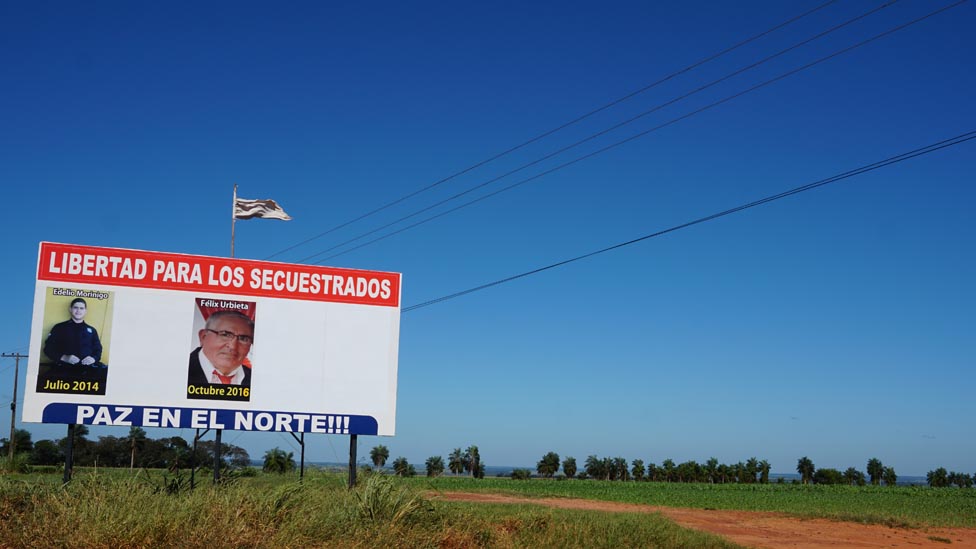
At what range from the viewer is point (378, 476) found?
17406 mm

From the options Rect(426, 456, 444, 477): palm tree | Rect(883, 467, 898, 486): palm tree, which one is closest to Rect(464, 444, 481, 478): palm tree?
Rect(426, 456, 444, 477): palm tree

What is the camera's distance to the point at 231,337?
19.1 m

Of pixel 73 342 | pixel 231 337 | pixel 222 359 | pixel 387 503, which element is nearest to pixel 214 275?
pixel 231 337

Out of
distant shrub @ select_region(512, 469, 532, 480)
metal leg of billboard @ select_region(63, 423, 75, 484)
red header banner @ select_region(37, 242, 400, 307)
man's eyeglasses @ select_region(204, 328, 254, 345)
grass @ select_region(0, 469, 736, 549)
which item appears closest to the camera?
grass @ select_region(0, 469, 736, 549)

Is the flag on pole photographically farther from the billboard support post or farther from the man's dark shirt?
the billboard support post

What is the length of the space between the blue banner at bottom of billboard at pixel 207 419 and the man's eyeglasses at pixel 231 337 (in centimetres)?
167

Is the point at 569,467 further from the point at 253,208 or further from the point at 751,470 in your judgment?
the point at 253,208

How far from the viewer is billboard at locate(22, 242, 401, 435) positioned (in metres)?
18.0

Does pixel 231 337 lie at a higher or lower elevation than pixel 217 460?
higher

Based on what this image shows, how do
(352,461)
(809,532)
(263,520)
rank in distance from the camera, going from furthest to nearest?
(809,532), (352,461), (263,520)

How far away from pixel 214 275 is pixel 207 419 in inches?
135

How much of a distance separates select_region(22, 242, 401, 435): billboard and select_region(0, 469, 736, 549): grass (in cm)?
184

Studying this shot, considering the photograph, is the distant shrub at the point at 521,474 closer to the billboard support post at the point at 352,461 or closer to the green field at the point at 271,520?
the green field at the point at 271,520

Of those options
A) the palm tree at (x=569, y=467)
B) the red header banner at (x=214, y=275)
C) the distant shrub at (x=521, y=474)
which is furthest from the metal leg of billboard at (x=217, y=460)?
the palm tree at (x=569, y=467)
